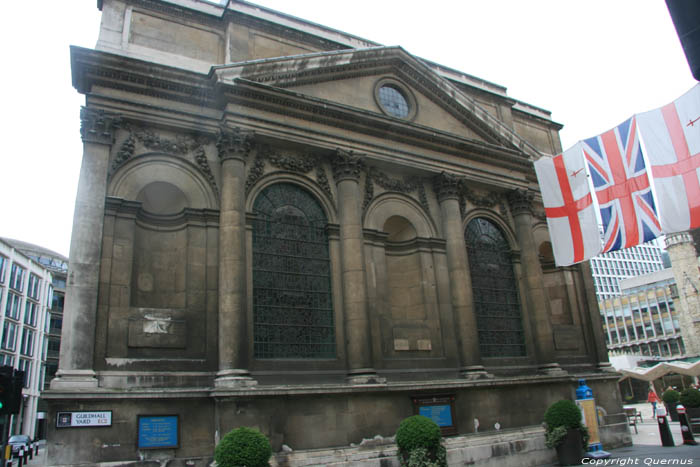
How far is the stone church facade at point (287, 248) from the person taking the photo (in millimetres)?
15250

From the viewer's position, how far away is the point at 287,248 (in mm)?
18594

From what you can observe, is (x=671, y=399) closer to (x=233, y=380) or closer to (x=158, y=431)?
(x=233, y=380)

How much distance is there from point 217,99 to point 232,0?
4485 mm

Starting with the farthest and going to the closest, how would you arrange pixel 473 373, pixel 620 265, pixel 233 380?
pixel 620 265 → pixel 473 373 → pixel 233 380

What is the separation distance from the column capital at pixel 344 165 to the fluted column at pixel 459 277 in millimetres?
4203

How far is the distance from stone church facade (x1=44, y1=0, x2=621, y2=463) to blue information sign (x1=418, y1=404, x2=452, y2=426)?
15.1 inches

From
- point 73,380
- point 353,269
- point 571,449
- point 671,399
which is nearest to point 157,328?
point 73,380

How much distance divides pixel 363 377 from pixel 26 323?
60192 mm

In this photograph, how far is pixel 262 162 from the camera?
18.8 meters

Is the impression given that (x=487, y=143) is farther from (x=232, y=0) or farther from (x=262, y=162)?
(x=232, y=0)

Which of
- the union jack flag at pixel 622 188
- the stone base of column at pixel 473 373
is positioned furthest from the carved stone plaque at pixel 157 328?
the union jack flag at pixel 622 188

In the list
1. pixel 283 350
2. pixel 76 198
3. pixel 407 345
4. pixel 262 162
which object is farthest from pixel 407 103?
pixel 76 198

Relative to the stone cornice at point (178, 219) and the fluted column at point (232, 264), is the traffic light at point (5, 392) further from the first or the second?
the stone cornice at point (178, 219)
